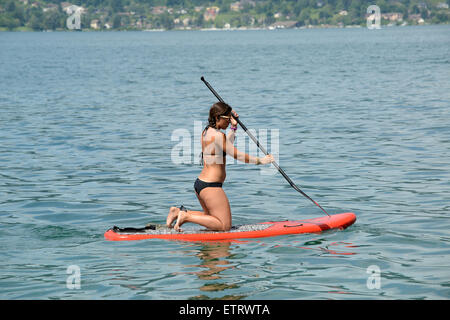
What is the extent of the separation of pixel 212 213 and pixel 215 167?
78 centimetres

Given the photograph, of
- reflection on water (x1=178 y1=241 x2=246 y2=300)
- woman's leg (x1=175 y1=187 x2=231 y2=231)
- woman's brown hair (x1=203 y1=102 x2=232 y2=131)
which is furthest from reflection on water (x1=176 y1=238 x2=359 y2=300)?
woman's brown hair (x1=203 y1=102 x2=232 y2=131)

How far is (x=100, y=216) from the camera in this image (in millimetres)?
13750

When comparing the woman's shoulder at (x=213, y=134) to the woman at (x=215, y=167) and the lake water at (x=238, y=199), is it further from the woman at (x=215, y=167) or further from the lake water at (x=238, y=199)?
the lake water at (x=238, y=199)

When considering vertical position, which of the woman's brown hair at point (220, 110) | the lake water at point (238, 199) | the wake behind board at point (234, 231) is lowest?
the lake water at point (238, 199)

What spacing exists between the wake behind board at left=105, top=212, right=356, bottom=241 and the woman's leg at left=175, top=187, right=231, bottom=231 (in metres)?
0.15

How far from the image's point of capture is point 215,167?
1128 cm

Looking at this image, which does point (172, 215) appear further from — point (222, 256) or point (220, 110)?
point (220, 110)

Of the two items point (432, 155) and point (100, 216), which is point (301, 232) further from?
point (432, 155)

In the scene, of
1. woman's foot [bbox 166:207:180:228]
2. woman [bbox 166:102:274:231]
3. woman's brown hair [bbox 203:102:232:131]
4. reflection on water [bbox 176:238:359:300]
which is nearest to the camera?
reflection on water [bbox 176:238:359:300]

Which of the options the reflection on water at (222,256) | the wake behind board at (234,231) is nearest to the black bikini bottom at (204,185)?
the wake behind board at (234,231)

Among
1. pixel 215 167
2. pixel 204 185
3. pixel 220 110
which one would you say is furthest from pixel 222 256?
pixel 220 110

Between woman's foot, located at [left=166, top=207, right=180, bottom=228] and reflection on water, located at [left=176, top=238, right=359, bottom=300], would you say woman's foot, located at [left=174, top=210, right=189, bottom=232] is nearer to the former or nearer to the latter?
woman's foot, located at [left=166, top=207, right=180, bottom=228]

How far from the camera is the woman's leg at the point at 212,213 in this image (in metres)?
11.3

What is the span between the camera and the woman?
11038 millimetres
